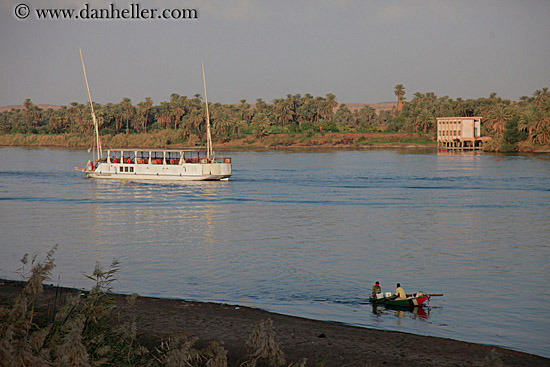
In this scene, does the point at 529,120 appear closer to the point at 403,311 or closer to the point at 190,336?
the point at 403,311

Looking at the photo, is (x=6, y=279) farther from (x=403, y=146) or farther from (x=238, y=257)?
(x=403, y=146)

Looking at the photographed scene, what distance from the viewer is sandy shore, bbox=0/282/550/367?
1370 centimetres

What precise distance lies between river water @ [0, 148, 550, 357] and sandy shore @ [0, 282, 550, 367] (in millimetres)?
1418

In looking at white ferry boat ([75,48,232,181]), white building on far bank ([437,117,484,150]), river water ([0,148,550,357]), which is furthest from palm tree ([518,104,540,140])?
white ferry boat ([75,48,232,181])

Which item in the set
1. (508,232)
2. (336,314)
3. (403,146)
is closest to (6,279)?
(336,314)

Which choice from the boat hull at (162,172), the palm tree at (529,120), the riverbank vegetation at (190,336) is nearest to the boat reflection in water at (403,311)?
the riverbank vegetation at (190,336)

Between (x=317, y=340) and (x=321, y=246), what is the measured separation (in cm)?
1778

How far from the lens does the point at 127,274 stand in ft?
Answer: 82.5

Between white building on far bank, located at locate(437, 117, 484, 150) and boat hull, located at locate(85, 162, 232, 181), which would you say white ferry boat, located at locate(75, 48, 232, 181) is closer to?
boat hull, located at locate(85, 162, 232, 181)

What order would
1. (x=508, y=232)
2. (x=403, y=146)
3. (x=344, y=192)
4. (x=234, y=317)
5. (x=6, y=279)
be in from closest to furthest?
(x=234, y=317) → (x=6, y=279) → (x=508, y=232) → (x=344, y=192) → (x=403, y=146)

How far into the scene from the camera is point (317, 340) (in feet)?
49.6

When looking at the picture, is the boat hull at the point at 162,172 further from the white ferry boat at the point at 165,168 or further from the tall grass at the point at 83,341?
the tall grass at the point at 83,341

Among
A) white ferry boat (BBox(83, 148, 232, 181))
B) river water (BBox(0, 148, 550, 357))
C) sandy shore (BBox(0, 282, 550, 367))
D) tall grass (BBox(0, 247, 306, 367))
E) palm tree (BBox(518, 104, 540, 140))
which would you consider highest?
palm tree (BBox(518, 104, 540, 140))

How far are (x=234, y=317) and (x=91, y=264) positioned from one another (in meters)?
12.5
